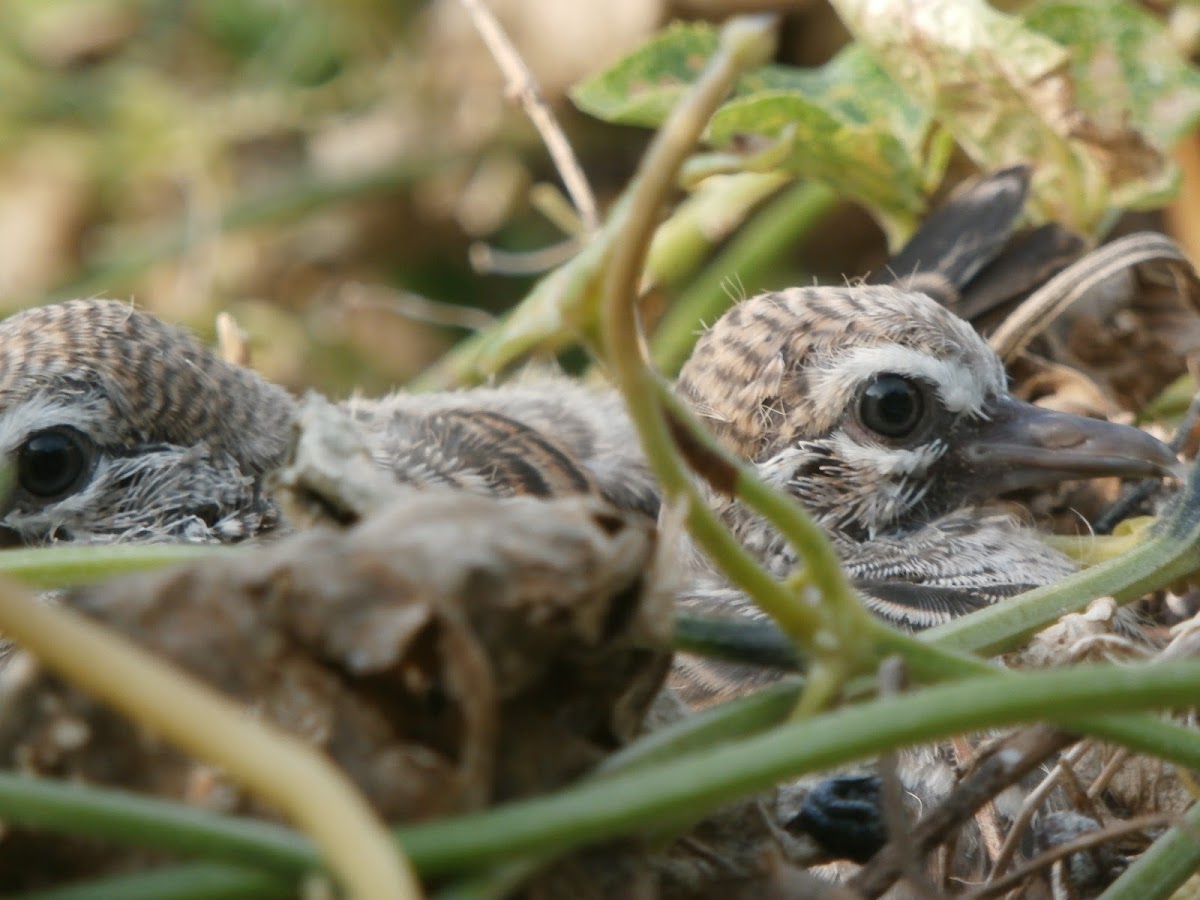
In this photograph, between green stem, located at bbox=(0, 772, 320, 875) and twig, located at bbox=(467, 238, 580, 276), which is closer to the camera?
green stem, located at bbox=(0, 772, 320, 875)

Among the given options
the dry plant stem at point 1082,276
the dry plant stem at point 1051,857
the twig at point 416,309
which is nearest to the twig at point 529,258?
the twig at point 416,309

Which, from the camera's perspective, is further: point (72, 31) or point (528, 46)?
point (72, 31)

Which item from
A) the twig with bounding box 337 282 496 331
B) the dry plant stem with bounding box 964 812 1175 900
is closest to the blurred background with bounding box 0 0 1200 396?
the twig with bounding box 337 282 496 331

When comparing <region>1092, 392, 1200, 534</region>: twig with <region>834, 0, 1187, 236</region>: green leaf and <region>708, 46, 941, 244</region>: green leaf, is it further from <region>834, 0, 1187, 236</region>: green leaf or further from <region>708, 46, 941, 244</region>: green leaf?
<region>708, 46, 941, 244</region>: green leaf

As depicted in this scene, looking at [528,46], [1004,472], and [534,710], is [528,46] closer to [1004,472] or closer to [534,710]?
[1004,472]

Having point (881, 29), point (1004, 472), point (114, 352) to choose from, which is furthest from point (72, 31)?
point (1004, 472)

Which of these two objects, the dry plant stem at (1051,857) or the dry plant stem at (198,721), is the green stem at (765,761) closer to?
the dry plant stem at (198,721)

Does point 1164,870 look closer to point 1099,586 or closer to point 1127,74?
point 1099,586
